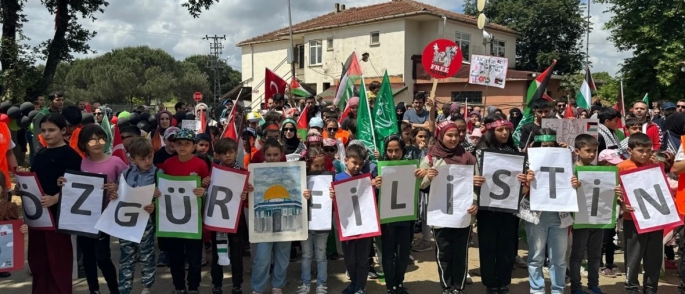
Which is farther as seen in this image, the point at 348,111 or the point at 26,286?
the point at 348,111

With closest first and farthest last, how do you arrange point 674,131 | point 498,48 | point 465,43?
point 674,131
point 465,43
point 498,48

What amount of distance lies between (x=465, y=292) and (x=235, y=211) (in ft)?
8.63

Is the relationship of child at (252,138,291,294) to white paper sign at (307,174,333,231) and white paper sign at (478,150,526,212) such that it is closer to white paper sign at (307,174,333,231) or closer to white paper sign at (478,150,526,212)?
white paper sign at (307,174,333,231)

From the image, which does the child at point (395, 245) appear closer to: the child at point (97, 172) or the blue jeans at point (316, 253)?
the blue jeans at point (316, 253)

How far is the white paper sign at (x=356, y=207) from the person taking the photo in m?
4.87

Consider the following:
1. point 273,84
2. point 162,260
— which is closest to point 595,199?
point 162,260

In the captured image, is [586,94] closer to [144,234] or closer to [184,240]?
[184,240]

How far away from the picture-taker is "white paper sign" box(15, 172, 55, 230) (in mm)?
4551

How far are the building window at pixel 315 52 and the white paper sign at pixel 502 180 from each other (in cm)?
3212

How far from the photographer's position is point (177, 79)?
66062mm

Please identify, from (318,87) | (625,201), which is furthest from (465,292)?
(318,87)

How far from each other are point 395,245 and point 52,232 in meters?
3.37

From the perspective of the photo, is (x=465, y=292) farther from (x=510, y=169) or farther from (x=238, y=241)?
(x=238, y=241)

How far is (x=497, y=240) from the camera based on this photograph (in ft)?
16.6
